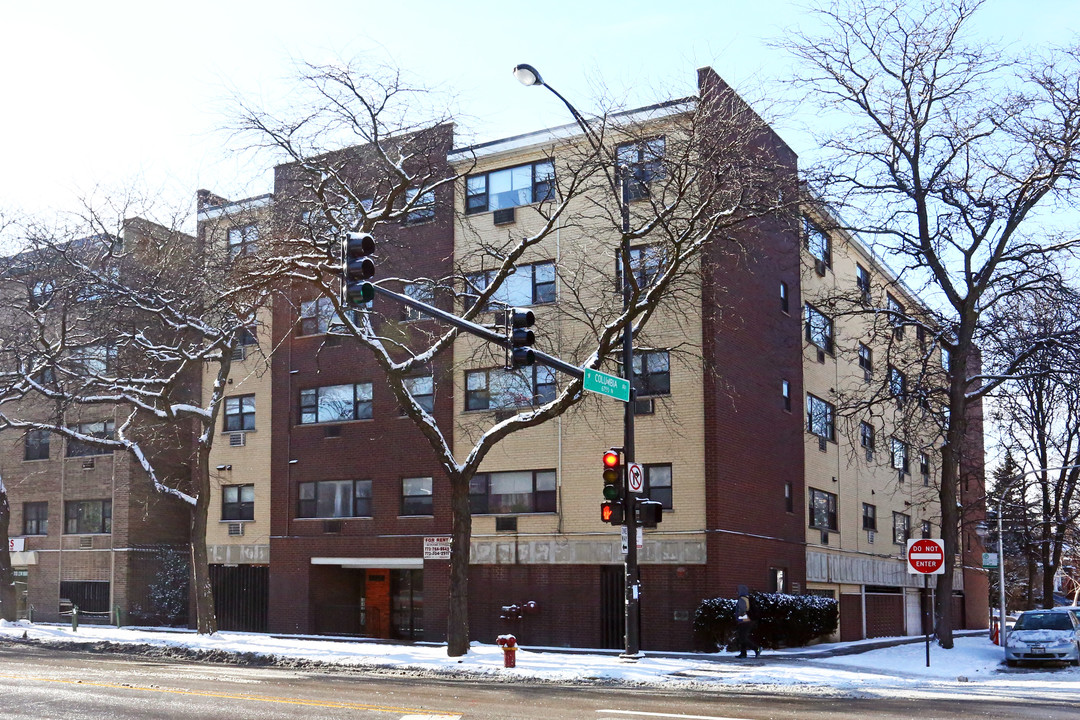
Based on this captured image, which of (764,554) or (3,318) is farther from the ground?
(3,318)

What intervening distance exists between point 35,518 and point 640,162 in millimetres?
31508

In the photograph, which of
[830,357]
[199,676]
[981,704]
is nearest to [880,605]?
[830,357]

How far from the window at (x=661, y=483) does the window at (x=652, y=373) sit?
2028mm

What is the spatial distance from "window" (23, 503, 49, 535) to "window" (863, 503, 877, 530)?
103ft

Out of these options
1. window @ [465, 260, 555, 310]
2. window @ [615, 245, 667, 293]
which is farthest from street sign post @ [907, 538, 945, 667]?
window @ [465, 260, 555, 310]

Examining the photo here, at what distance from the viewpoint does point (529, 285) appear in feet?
108

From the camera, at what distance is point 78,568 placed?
137 feet

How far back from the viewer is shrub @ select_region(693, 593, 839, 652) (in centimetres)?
2841

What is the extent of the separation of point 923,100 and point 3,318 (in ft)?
111

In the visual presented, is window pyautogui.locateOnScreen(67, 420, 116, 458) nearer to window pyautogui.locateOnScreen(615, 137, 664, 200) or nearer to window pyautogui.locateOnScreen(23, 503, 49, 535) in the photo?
window pyautogui.locateOnScreen(23, 503, 49, 535)

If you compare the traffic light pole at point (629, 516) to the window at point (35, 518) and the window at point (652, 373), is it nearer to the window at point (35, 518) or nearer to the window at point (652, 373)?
the window at point (652, 373)

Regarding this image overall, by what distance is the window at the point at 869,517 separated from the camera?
42.4 metres

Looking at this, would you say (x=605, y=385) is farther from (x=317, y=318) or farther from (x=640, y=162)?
(x=317, y=318)

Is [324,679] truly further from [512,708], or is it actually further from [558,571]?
[558,571]
